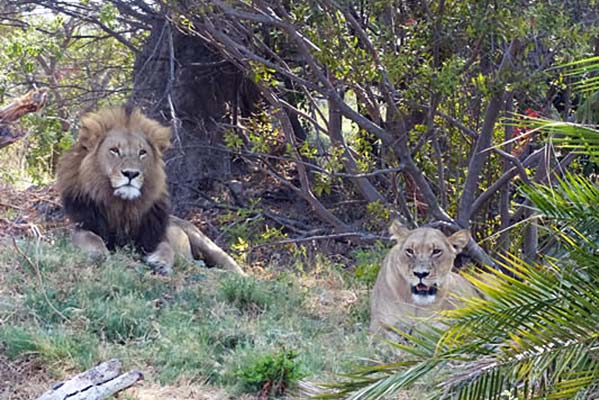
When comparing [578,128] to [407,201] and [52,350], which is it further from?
[407,201]

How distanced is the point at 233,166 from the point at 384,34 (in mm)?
4497

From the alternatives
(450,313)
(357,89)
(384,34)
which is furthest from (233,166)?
(450,313)

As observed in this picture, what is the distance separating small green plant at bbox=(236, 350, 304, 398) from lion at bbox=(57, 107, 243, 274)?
278 cm

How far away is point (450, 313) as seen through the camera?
4.78m

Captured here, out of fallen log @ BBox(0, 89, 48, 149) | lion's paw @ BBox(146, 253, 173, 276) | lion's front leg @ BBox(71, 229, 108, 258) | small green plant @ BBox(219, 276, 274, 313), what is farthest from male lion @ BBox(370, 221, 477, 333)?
fallen log @ BBox(0, 89, 48, 149)

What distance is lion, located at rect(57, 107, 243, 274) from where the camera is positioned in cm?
929

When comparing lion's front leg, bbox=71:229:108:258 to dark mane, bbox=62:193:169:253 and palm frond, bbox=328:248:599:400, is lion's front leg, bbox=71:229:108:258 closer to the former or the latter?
dark mane, bbox=62:193:169:253

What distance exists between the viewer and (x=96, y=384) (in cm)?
593

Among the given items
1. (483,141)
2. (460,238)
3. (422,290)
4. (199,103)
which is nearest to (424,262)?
(422,290)

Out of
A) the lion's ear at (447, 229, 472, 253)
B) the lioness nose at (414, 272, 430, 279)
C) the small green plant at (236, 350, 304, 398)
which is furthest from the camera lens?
the lion's ear at (447, 229, 472, 253)

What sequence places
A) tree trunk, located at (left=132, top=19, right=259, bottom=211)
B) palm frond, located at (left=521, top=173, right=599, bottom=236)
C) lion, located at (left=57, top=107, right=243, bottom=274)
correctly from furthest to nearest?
tree trunk, located at (left=132, top=19, right=259, bottom=211) < lion, located at (left=57, top=107, right=243, bottom=274) < palm frond, located at (left=521, top=173, right=599, bottom=236)

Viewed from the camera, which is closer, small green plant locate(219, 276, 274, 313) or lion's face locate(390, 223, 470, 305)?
lion's face locate(390, 223, 470, 305)

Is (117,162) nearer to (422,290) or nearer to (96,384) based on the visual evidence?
(422,290)

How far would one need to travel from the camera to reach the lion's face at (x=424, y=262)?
784 cm
